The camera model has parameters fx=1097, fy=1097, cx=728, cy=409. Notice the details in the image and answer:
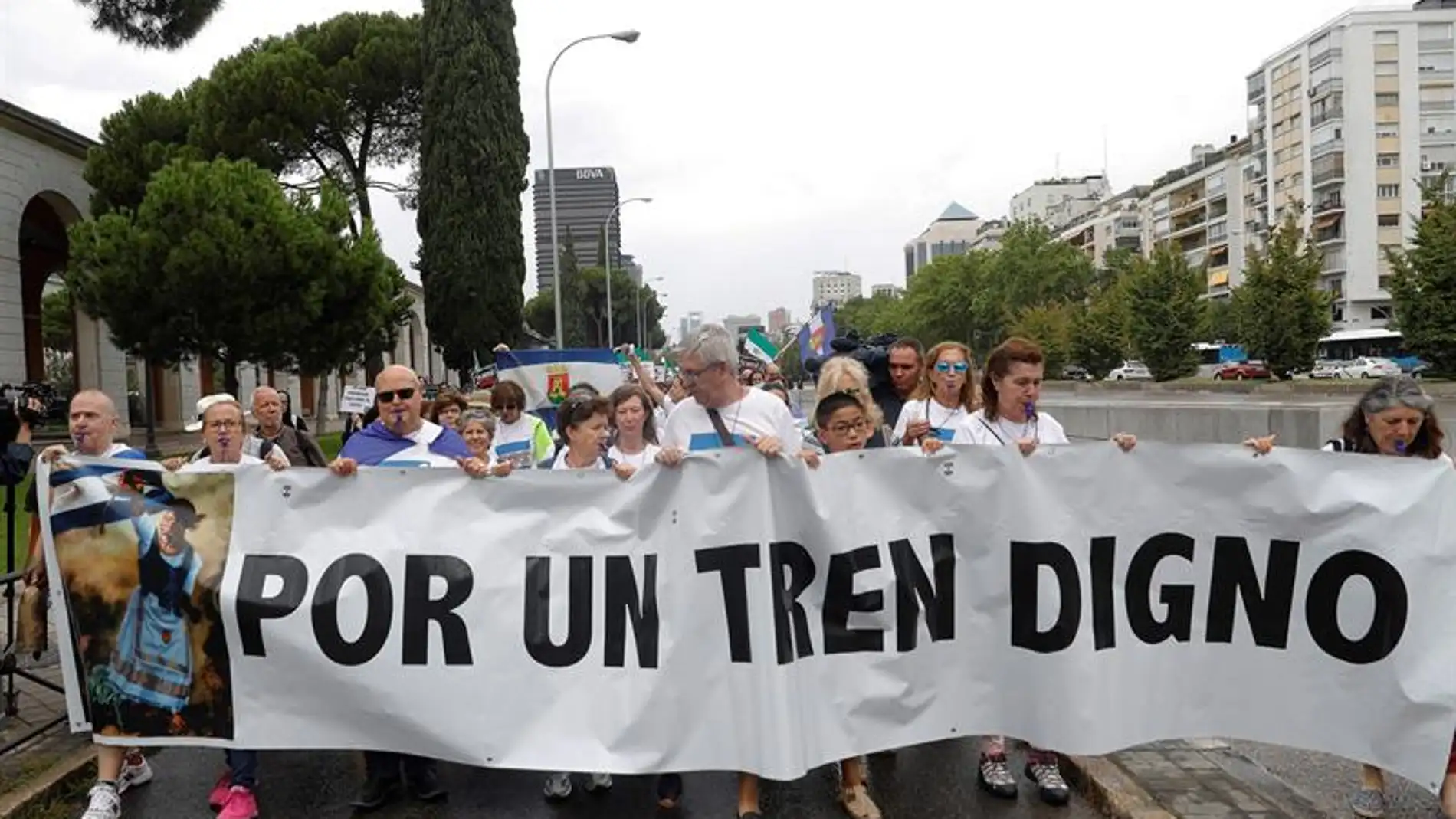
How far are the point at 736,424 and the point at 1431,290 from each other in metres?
28.9

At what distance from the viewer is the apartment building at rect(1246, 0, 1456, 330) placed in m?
74.8

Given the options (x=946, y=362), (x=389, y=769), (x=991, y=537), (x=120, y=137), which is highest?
(x=120, y=137)

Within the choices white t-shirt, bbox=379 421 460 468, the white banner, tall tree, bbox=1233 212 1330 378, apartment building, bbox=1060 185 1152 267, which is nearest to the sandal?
the white banner

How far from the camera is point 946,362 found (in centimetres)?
480

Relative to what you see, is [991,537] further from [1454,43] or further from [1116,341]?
[1454,43]

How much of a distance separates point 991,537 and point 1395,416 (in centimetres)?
151

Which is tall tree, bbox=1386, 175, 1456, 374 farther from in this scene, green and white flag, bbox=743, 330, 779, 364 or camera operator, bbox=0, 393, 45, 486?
camera operator, bbox=0, 393, 45, 486

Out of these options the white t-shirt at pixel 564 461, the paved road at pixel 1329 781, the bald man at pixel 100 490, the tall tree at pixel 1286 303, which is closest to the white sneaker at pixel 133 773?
the bald man at pixel 100 490

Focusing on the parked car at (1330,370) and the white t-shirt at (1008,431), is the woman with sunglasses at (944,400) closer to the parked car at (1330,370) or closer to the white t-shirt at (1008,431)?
the white t-shirt at (1008,431)

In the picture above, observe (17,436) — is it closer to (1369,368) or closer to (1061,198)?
(1369,368)

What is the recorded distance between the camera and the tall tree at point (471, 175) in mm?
29938

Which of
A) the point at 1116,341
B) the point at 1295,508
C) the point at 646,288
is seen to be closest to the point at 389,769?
the point at 1295,508

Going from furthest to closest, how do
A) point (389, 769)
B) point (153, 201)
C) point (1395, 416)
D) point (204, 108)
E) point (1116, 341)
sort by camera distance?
point (1116, 341)
point (204, 108)
point (153, 201)
point (389, 769)
point (1395, 416)

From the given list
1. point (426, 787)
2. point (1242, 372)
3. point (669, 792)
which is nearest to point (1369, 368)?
point (1242, 372)
